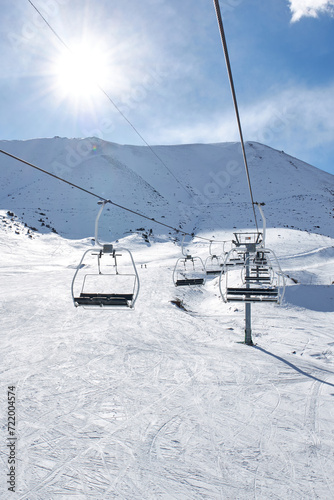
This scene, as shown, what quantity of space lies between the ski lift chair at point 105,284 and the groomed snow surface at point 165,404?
1.65 meters

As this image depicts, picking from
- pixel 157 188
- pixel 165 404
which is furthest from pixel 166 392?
pixel 157 188

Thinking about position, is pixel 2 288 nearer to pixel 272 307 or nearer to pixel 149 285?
pixel 149 285

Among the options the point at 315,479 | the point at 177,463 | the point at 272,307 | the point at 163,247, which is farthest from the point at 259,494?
the point at 163,247

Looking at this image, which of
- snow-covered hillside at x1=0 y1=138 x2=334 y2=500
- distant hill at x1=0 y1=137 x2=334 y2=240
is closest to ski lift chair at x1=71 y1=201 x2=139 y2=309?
snow-covered hillside at x1=0 y1=138 x2=334 y2=500

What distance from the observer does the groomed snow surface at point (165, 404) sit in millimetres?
4023

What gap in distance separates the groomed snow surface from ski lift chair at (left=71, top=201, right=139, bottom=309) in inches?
64.9

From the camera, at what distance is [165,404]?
5836mm

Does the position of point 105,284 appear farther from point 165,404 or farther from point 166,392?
point 165,404

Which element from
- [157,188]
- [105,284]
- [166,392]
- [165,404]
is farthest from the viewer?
[157,188]

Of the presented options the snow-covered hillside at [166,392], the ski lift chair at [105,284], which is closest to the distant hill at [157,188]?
the ski lift chair at [105,284]

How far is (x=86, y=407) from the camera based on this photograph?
18.5 feet

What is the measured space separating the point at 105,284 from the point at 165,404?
1399 centimetres

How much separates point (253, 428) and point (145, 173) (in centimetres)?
6995

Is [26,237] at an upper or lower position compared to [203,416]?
upper
